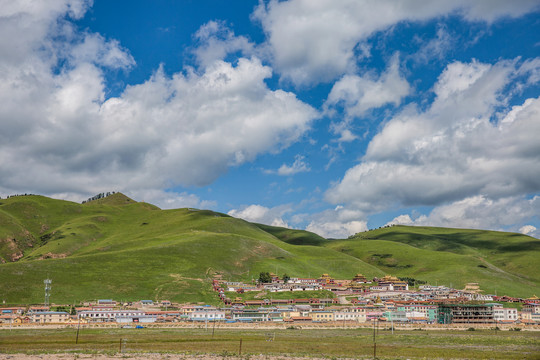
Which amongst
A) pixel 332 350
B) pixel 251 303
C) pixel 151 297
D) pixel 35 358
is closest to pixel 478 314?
pixel 251 303

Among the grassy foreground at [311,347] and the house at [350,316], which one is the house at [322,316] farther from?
the grassy foreground at [311,347]

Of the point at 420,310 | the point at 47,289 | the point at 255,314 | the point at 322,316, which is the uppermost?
the point at 47,289

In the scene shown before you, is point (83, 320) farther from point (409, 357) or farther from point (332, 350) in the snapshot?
point (409, 357)

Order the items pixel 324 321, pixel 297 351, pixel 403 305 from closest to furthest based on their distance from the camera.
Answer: pixel 297 351 → pixel 324 321 → pixel 403 305

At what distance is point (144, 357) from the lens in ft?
225

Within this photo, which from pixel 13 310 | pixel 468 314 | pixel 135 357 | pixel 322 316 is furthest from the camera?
pixel 322 316

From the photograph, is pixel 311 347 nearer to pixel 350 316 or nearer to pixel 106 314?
pixel 350 316

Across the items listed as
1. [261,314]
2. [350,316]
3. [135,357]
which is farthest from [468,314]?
[135,357]

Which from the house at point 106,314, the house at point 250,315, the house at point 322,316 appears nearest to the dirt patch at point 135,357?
the house at point 106,314

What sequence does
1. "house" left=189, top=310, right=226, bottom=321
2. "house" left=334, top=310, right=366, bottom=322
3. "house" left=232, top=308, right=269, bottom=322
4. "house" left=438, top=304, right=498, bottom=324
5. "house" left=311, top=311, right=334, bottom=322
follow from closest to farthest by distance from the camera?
"house" left=189, top=310, right=226, bottom=321
"house" left=232, top=308, right=269, bottom=322
"house" left=438, top=304, right=498, bottom=324
"house" left=334, top=310, right=366, bottom=322
"house" left=311, top=311, right=334, bottom=322

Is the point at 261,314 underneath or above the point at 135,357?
underneath

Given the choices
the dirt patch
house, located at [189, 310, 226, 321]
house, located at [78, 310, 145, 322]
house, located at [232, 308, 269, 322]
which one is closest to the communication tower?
house, located at [78, 310, 145, 322]

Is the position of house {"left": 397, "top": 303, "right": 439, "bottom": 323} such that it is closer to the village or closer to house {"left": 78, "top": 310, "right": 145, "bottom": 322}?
the village

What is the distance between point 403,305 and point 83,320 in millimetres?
113691
